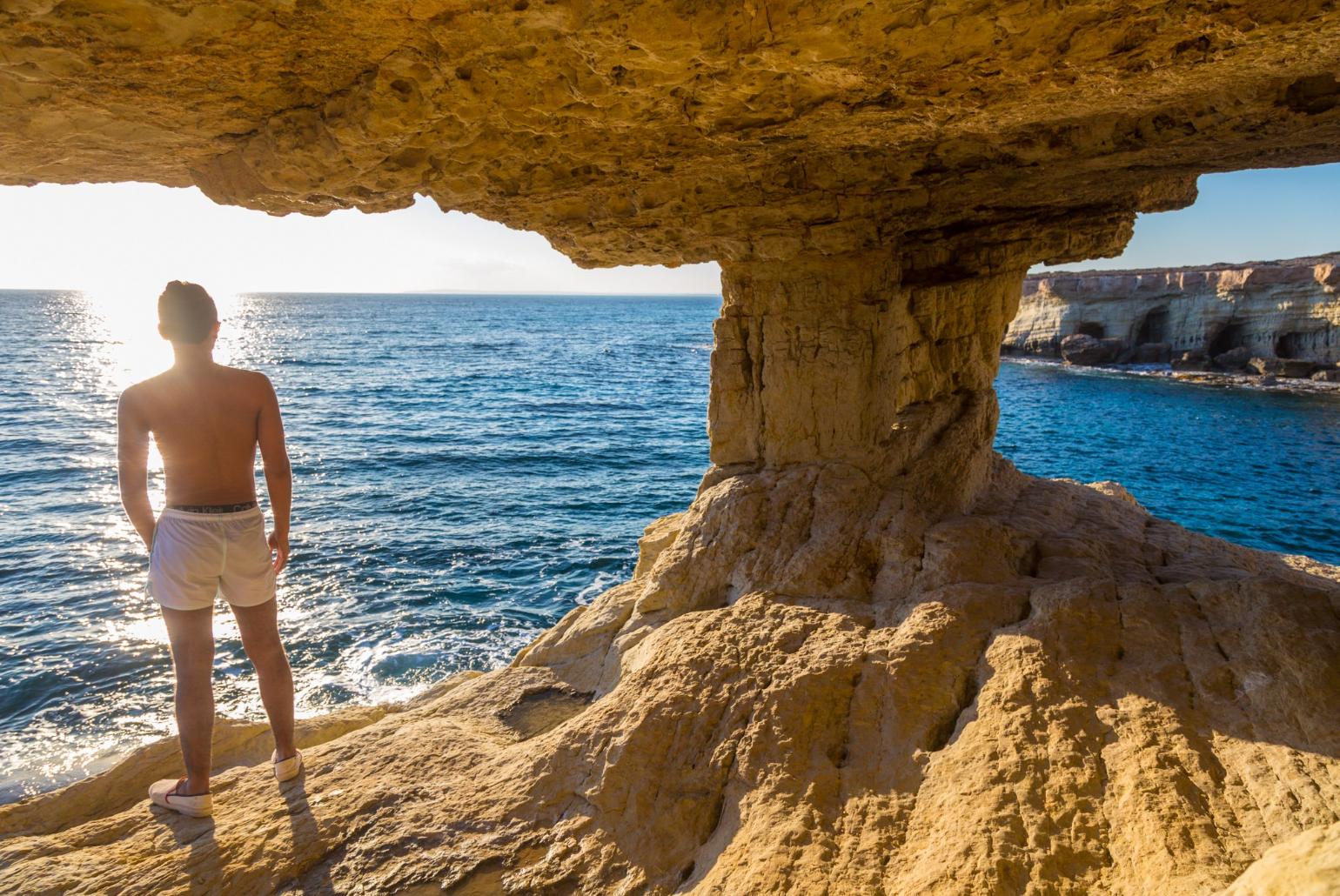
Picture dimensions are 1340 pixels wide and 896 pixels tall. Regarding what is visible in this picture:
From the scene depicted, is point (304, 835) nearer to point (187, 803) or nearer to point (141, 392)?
point (187, 803)

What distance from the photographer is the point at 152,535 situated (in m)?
3.53

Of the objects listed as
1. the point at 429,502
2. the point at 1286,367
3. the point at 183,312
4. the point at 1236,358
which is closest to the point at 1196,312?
the point at 1236,358

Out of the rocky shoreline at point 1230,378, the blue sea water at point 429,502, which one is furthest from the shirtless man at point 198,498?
the rocky shoreline at point 1230,378

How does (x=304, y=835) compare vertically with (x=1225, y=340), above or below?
below

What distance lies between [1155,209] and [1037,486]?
7.90 feet

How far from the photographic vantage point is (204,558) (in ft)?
11.7

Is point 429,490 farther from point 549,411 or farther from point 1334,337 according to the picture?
point 1334,337

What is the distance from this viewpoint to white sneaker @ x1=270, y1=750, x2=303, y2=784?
3820mm

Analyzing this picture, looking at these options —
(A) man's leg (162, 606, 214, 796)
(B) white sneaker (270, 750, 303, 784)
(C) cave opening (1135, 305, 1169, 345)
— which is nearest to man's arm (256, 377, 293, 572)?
(A) man's leg (162, 606, 214, 796)

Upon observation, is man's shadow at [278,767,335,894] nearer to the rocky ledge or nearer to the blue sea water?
the blue sea water

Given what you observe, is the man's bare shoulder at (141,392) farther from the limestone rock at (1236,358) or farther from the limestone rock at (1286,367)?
the limestone rock at (1236,358)

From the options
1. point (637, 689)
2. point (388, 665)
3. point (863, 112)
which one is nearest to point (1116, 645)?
point (637, 689)

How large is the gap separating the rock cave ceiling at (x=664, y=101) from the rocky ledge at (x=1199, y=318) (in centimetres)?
4299

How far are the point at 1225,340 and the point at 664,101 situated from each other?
5000 centimetres
